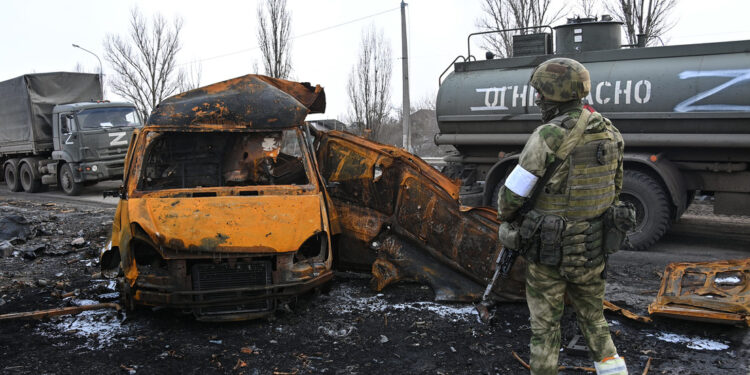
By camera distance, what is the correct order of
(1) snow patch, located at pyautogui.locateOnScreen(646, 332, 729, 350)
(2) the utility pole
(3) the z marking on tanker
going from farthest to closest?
(2) the utility pole → (3) the z marking on tanker → (1) snow patch, located at pyautogui.locateOnScreen(646, 332, 729, 350)

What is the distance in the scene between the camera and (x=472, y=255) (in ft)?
16.1

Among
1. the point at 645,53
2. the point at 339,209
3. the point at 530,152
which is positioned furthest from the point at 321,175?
the point at 645,53

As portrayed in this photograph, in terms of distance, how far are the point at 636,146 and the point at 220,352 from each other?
557 cm

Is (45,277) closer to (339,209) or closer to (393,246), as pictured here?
(339,209)

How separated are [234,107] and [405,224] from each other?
195 cm

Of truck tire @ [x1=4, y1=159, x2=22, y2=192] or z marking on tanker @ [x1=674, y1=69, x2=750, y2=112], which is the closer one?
z marking on tanker @ [x1=674, y1=69, x2=750, y2=112]

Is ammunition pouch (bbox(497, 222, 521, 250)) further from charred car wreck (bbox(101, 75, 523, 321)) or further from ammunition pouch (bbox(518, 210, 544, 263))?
charred car wreck (bbox(101, 75, 523, 321))

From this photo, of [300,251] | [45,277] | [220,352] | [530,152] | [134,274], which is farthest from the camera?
[45,277]

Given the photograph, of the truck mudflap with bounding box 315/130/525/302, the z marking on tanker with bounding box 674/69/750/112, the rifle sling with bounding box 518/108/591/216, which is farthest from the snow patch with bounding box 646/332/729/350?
the z marking on tanker with bounding box 674/69/750/112

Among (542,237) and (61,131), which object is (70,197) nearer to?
(61,131)

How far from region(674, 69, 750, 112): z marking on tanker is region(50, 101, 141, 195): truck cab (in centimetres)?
1174

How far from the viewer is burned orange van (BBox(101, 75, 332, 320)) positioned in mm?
4180

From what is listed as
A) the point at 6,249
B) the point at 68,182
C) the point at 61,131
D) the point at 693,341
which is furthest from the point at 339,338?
the point at 68,182

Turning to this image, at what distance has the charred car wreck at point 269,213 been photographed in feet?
13.8
